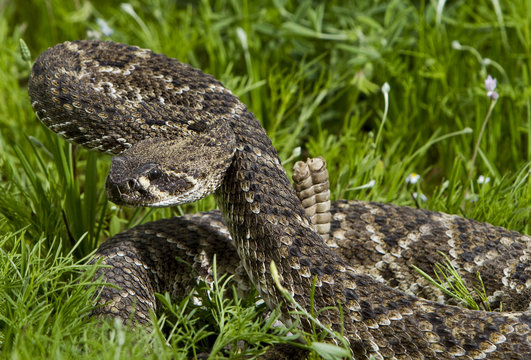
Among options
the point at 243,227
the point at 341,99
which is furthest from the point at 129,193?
the point at 341,99

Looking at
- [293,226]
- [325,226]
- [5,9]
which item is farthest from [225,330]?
[5,9]

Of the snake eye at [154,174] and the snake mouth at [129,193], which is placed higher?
the snake eye at [154,174]

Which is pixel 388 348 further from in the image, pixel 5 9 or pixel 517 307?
pixel 5 9

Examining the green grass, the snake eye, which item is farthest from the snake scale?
the green grass

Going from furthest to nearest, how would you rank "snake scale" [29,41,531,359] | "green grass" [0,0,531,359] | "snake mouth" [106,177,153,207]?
"green grass" [0,0,531,359]
"snake mouth" [106,177,153,207]
"snake scale" [29,41,531,359]

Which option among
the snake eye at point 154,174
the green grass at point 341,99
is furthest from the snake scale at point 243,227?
the green grass at point 341,99

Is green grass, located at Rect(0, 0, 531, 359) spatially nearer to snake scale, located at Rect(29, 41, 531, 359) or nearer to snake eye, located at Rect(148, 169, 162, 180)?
snake scale, located at Rect(29, 41, 531, 359)

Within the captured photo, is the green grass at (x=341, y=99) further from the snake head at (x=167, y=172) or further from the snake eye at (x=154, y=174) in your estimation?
the snake eye at (x=154, y=174)
